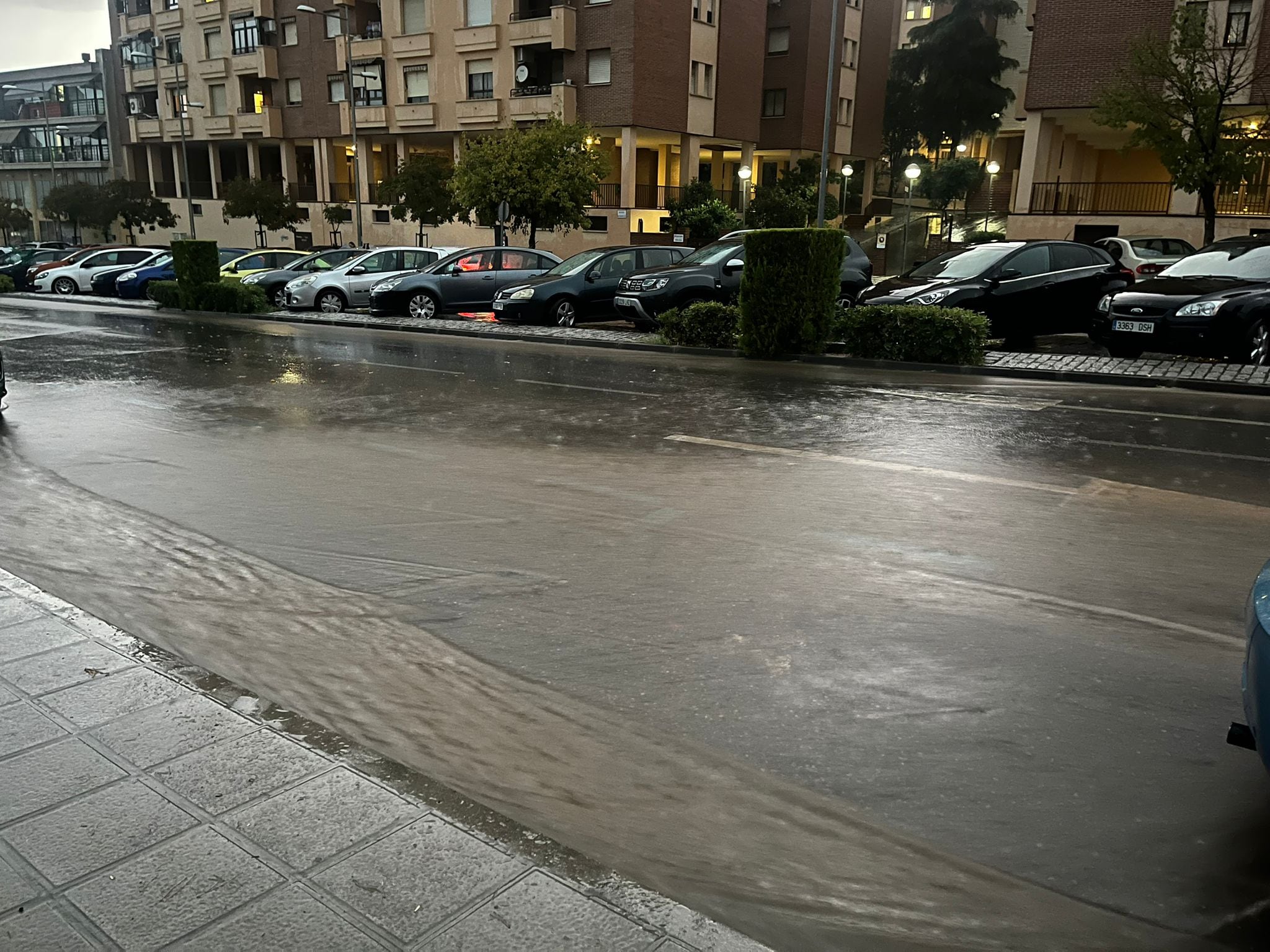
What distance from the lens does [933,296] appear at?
14281 mm

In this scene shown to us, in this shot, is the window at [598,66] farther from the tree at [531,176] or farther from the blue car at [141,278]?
the blue car at [141,278]

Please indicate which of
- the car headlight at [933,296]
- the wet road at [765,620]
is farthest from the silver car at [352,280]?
the wet road at [765,620]

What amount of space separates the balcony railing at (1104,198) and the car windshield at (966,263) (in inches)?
641

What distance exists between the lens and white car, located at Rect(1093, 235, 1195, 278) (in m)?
21.1

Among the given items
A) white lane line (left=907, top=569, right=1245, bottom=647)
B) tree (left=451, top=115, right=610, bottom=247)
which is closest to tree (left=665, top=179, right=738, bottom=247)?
tree (left=451, top=115, right=610, bottom=247)

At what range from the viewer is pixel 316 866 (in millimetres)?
2588

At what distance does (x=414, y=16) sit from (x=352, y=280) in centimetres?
2677

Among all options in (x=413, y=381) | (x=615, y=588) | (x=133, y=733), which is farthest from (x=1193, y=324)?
(x=133, y=733)

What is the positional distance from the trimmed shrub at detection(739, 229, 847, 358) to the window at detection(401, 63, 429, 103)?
1363 inches

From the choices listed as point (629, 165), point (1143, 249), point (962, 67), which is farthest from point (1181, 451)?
point (962, 67)

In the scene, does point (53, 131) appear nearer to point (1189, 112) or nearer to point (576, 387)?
point (1189, 112)

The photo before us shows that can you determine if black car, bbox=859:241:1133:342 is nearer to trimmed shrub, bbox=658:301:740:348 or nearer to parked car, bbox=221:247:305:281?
trimmed shrub, bbox=658:301:740:348

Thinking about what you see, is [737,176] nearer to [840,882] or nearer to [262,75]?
[262,75]

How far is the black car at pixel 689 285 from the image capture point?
1692 cm
